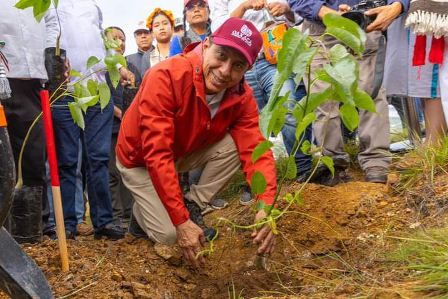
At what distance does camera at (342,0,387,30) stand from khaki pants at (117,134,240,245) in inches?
38.8

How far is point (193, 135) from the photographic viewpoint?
2.91 m

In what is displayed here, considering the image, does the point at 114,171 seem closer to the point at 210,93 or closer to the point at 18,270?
the point at 210,93

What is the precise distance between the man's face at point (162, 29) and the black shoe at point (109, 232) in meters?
2.00

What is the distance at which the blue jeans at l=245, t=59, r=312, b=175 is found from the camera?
12.1ft

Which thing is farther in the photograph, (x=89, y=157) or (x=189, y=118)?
(x=89, y=157)

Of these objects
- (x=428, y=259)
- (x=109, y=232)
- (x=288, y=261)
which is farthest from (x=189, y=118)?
(x=428, y=259)

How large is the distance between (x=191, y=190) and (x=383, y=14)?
4.95 feet

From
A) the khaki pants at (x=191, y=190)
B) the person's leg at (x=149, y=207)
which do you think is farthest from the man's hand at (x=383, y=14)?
the person's leg at (x=149, y=207)

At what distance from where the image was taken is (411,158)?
3.25 meters

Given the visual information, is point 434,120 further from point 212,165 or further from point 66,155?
point 66,155

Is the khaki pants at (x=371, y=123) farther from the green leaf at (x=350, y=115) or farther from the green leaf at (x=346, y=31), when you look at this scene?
the green leaf at (x=346, y=31)

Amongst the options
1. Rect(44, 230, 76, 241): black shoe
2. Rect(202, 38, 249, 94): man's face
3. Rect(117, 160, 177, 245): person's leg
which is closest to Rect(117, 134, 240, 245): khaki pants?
Rect(117, 160, 177, 245): person's leg

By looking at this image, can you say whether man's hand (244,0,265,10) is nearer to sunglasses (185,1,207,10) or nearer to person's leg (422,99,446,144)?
sunglasses (185,1,207,10)

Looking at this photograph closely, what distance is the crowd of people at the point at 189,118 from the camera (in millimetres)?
2615
